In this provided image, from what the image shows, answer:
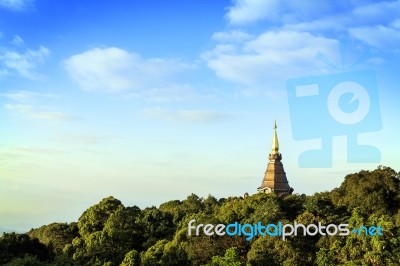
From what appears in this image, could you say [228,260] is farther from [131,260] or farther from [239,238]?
[131,260]

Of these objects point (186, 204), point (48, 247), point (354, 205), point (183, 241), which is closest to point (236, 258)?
point (183, 241)

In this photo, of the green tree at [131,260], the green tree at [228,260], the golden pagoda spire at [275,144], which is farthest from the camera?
the golden pagoda spire at [275,144]

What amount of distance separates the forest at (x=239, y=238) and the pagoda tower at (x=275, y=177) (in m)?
23.0

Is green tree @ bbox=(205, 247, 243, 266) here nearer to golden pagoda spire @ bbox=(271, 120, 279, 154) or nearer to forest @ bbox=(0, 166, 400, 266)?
forest @ bbox=(0, 166, 400, 266)

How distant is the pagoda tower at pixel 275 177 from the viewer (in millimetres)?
64000

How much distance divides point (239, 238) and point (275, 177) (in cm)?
3376

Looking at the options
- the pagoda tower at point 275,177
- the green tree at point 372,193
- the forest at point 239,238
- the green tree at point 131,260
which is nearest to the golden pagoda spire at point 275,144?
the pagoda tower at point 275,177

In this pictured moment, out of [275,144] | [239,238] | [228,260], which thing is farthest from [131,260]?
[275,144]

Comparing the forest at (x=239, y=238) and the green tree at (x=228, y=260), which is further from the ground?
the forest at (x=239, y=238)

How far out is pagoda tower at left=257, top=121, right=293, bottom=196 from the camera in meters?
64.0

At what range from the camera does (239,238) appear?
106 ft

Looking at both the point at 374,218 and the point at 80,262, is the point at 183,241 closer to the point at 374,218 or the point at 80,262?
the point at 80,262

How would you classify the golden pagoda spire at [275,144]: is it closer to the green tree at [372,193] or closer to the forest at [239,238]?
the forest at [239,238]

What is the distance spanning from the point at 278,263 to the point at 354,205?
337 inches
